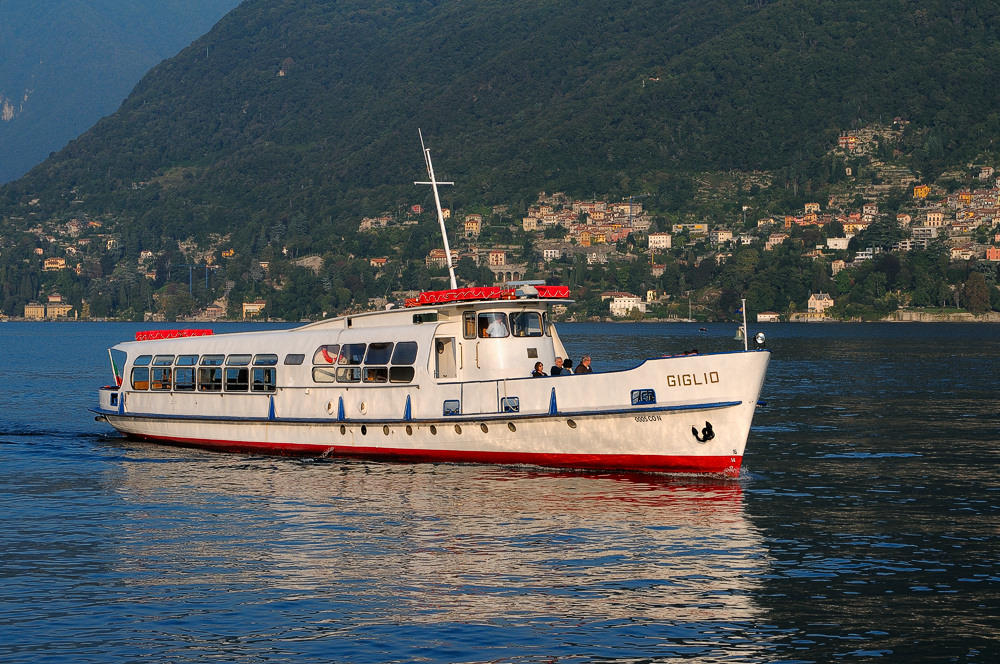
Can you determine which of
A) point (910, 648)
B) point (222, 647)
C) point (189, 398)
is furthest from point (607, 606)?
point (189, 398)

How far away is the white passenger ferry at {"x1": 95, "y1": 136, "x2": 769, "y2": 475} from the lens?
102ft

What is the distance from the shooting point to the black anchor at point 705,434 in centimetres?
3083

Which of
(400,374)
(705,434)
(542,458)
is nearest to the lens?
(705,434)

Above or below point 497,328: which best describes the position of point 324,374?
below

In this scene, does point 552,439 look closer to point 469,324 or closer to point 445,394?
point 445,394

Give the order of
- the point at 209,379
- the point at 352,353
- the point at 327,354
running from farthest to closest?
the point at 209,379
the point at 327,354
the point at 352,353

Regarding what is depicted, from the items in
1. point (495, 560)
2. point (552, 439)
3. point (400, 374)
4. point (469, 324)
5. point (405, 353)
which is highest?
point (469, 324)

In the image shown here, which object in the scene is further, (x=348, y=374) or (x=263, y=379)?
(x=263, y=379)

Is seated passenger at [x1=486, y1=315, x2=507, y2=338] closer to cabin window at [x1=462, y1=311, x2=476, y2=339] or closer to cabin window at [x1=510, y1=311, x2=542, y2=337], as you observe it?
cabin window at [x1=510, y1=311, x2=542, y2=337]

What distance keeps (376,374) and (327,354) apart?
214 centimetres

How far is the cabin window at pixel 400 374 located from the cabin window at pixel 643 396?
682cm

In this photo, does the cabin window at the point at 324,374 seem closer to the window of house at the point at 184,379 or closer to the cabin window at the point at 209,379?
the cabin window at the point at 209,379

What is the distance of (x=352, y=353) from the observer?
3631 cm

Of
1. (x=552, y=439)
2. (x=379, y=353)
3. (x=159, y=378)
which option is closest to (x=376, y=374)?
(x=379, y=353)
